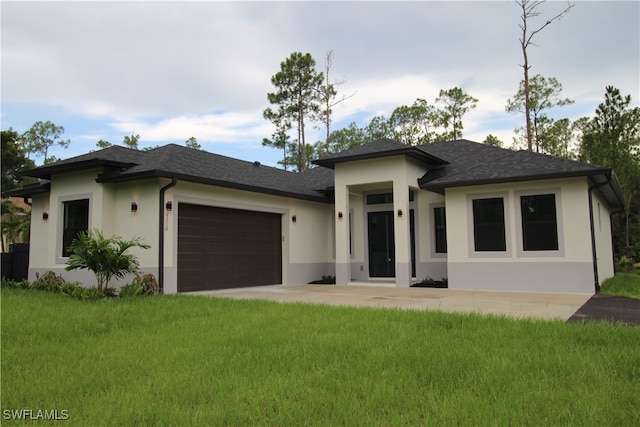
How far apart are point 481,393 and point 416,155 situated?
10246mm

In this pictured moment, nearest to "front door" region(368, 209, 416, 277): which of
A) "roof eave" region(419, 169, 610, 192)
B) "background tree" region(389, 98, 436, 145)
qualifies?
"roof eave" region(419, 169, 610, 192)

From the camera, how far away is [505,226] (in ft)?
38.4

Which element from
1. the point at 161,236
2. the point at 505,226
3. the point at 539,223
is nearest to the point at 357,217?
the point at 505,226

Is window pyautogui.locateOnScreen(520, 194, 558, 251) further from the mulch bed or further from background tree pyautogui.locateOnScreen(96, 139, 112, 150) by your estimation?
background tree pyautogui.locateOnScreen(96, 139, 112, 150)

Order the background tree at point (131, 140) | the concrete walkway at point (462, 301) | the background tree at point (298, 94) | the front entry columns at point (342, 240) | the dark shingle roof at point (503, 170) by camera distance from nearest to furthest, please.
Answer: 1. the concrete walkway at point (462, 301)
2. the dark shingle roof at point (503, 170)
3. the front entry columns at point (342, 240)
4. the background tree at point (298, 94)
5. the background tree at point (131, 140)

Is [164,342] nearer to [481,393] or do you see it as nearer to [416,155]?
[481,393]

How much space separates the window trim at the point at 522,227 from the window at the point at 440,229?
2538 millimetres

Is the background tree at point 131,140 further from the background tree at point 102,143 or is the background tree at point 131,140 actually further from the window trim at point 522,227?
the window trim at point 522,227

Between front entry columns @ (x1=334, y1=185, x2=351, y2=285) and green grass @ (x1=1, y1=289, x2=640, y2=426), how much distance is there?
7279 millimetres

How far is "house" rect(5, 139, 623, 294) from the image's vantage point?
1091 centimetres

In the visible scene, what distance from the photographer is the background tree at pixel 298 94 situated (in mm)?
29766

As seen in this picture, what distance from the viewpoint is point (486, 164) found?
42.3 ft

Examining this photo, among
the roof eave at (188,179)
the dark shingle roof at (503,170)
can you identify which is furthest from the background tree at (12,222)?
the dark shingle roof at (503,170)

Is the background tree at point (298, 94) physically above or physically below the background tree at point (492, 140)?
above
